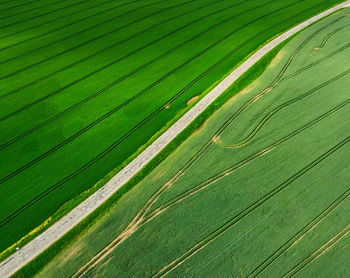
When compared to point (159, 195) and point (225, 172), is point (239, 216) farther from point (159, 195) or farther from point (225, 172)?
point (159, 195)

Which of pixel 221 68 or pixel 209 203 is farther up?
pixel 221 68

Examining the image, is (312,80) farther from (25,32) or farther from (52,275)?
(25,32)

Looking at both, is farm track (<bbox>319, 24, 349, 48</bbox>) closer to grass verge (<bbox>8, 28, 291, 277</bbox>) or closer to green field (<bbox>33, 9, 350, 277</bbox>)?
green field (<bbox>33, 9, 350, 277</bbox>)

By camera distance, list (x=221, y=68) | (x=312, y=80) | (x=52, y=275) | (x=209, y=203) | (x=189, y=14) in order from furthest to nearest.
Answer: (x=189, y=14), (x=221, y=68), (x=312, y=80), (x=209, y=203), (x=52, y=275)

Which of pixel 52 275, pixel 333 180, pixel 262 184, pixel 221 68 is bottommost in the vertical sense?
pixel 333 180

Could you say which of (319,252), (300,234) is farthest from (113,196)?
(319,252)

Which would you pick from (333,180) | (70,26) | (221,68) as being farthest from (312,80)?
(70,26)
